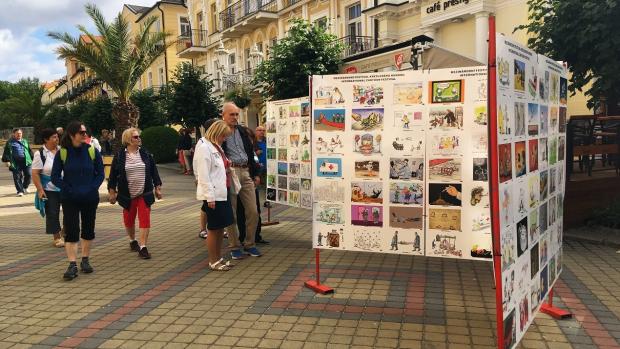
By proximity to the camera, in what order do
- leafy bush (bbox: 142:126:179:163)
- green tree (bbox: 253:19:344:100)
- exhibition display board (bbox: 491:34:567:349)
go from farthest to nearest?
leafy bush (bbox: 142:126:179:163) → green tree (bbox: 253:19:344:100) → exhibition display board (bbox: 491:34:567:349)

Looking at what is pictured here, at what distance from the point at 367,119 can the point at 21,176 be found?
13.1 metres

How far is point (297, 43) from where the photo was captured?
13.8m

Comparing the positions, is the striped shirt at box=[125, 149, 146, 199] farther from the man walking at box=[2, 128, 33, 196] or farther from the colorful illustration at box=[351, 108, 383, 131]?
the man walking at box=[2, 128, 33, 196]

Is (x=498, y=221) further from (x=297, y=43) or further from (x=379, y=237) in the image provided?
(x=297, y=43)

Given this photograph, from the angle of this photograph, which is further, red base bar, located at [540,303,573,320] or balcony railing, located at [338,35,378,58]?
balcony railing, located at [338,35,378,58]

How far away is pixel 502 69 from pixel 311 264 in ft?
12.4

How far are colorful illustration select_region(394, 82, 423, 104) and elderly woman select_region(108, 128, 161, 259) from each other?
363cm

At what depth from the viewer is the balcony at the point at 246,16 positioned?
85.4 feet

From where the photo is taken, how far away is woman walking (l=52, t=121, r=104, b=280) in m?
5.50

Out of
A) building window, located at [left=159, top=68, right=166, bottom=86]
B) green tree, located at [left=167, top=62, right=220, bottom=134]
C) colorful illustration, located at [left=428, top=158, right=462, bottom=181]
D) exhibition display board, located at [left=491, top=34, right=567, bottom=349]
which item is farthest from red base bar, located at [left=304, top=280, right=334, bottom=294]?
building window, located at [left=159, top=68, right=166, bottom=86]

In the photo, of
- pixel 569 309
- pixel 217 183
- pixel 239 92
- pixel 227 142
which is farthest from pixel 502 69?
pixel 239 92

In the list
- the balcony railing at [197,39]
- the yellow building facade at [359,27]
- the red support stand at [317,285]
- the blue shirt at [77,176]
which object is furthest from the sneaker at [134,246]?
the balcony railing at [197,39]

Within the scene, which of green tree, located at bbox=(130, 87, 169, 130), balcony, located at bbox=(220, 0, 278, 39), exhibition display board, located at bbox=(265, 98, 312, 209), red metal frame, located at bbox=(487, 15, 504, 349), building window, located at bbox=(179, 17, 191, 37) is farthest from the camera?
building window, located at bbox=(179, 17, 191, 37)

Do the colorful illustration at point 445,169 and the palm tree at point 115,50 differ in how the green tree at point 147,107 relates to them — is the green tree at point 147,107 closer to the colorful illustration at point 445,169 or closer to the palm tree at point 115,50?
the palm tree at point 115,50
